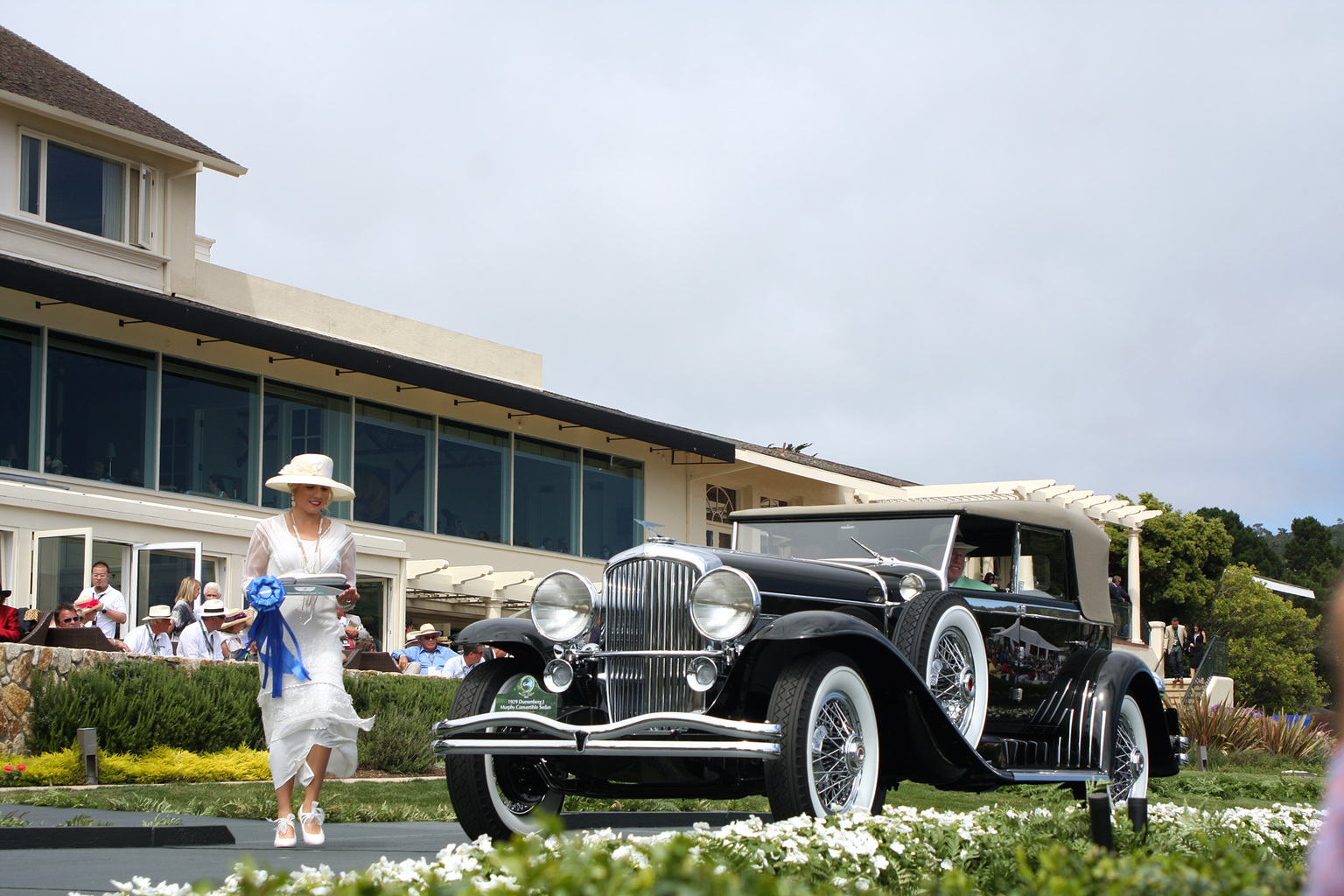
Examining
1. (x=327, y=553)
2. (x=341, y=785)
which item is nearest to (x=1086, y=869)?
(x=327, y=553)

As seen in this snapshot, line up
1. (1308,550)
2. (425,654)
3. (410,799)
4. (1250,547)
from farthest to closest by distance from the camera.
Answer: (1308,550) → (1250,547) → (425,654) → (410,799)

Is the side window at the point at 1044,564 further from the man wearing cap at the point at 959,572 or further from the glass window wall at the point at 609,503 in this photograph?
the glass window wall at the point at 609,503

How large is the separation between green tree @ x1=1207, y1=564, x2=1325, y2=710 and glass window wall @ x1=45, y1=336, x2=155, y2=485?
26.2 m

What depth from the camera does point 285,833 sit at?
20.3 feet

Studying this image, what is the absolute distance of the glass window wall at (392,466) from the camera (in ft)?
75.4

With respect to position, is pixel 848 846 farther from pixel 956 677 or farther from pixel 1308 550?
pixel 1308 550

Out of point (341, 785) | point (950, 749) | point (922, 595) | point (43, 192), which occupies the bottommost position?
point (341, 785)

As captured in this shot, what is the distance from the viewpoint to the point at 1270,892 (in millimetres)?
2369

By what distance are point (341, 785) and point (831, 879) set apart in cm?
748

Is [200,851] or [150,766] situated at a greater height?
[200,851]

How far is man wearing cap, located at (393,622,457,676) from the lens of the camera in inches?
667

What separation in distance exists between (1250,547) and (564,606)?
6388cm

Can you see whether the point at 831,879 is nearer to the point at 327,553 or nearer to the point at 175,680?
the point at 327,553

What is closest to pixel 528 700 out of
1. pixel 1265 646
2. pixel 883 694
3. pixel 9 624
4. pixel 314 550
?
pixel 314 550
